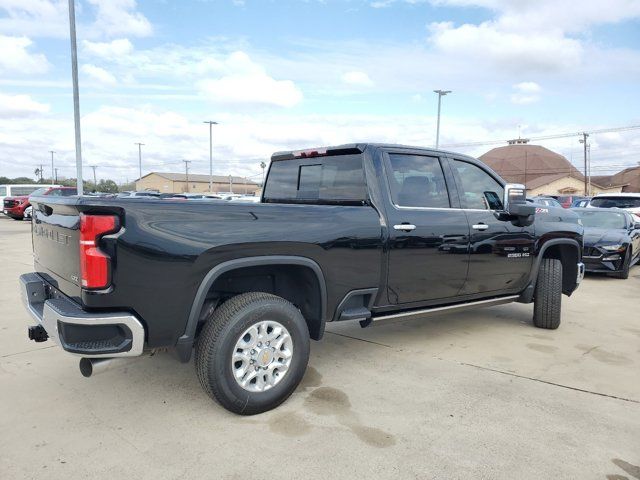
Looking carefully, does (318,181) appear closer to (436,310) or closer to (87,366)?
(436,310)

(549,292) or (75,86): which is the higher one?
(75,86)

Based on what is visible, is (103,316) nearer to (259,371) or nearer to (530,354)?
(259,371)

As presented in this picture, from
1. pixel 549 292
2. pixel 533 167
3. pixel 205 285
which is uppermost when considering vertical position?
pixel 533 167

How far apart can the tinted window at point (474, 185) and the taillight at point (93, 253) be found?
3.20m

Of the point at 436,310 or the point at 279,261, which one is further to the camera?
the point at 436,310

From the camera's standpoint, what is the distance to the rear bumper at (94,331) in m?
2.81

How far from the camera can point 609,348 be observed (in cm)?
506

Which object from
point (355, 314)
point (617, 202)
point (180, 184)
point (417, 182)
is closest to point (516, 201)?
point (417, 182)

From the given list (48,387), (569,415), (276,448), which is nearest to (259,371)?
(276,448)

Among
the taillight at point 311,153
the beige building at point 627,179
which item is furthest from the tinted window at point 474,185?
the beige building at point 627,179

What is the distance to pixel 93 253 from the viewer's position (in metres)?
2.81

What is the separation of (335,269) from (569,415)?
192cm

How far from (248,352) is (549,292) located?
149 inches

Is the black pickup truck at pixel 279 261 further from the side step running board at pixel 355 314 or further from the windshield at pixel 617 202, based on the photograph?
the windshield at pixel 617 202
